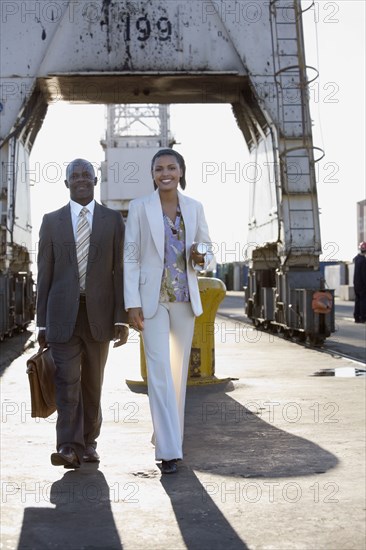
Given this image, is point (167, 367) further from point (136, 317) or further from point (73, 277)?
point (73, 277)

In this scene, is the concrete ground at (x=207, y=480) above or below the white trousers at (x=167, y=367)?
below

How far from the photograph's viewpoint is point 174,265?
18.9 feet

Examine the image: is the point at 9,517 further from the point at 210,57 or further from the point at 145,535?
the point at 210,57

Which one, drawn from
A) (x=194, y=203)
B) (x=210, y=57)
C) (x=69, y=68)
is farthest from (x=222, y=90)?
(x=194, y=203)

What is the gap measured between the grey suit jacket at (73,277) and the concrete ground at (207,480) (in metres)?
0.89

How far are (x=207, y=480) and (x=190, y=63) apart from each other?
11.1 metres

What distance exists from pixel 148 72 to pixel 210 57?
3.53 feet

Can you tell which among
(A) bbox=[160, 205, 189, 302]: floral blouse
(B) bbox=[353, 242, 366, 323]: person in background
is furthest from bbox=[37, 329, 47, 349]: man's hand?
(B) bbox=[353, 242, 366, 323]: person in background

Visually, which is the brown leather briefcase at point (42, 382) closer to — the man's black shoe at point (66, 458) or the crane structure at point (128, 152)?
the man's black shoe at point (66, 458)

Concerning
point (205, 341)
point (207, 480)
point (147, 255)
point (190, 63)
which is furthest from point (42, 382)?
point (190, 63)

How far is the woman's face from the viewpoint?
572 cm

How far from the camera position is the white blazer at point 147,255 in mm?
5633

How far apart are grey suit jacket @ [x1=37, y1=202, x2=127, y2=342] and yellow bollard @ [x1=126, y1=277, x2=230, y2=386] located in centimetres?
410

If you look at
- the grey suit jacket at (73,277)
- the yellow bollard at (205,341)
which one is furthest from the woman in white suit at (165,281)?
the yellow bollard at (205,341)
